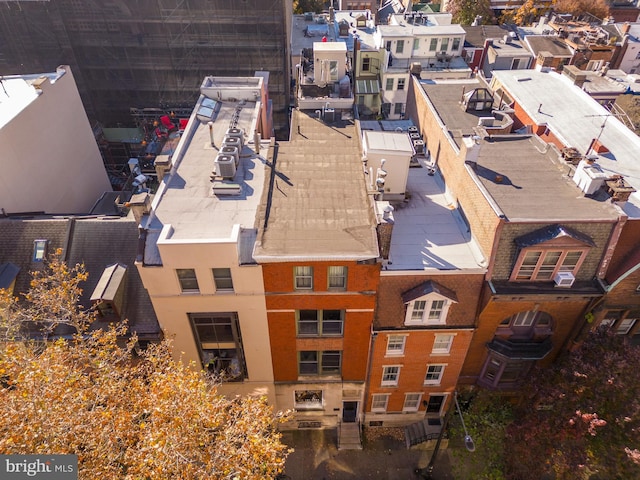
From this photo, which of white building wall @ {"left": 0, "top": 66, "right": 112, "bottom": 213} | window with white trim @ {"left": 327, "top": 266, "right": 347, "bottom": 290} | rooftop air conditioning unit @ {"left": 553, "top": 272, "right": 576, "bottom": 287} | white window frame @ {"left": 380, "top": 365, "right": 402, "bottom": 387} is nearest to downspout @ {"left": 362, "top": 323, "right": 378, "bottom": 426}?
white window frame @ {"left": 380, "top": 365, "right": 402, "bottom": 387}

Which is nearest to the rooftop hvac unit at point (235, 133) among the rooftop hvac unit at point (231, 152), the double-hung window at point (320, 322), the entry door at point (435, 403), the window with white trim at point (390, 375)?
the rooftop hvac unit at point (231, 152)

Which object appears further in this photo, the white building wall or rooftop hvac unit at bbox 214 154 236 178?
the white building wall

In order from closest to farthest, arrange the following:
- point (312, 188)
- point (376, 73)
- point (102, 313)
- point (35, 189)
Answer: point (102, 313) → point (312, 188) → point (35, 189) → point (376, 73)

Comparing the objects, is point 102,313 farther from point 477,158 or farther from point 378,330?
point 477,158

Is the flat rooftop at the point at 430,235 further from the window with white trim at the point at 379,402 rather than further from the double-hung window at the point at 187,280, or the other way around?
the window with white trim at the point at 379,402

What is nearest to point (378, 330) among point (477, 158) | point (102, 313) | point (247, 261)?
point (247, 261)

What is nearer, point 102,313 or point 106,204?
point 102,313

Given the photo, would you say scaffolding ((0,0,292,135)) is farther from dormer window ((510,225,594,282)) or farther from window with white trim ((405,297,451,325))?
dormer window ((510,225,594,282))

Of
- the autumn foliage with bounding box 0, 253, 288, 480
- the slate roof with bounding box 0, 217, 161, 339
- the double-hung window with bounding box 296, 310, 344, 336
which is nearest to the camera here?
the autumn foliage with bounding box 0, 253, 288, 480
